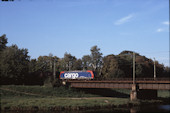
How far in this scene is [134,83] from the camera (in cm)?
6956

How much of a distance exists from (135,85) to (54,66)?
36489mm

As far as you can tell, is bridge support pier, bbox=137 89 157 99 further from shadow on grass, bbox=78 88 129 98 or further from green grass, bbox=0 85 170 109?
green grass, bbox=0 85 170 109

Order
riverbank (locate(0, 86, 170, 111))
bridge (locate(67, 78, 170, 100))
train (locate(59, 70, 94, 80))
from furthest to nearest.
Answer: train (locate(59, 70, 94, 80)) < bridge (locate(67, 78, 170, 100)) < riverbank (locate(0, 86, 170, 111))

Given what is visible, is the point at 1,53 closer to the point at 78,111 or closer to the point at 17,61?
the point at 17,61

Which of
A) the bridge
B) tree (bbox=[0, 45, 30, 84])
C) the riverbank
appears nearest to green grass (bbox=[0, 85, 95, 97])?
the riverbank

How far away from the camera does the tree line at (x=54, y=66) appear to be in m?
93.3

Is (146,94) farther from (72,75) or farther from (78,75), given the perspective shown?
(72,75)

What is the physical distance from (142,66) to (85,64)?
4384 centimetres

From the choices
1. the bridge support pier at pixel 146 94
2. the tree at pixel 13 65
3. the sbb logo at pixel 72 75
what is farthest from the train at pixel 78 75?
the bridge support pier at pixel 146 94

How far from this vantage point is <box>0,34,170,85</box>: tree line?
93.3 metres

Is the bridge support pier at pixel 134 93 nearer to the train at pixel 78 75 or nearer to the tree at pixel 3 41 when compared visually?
the train at pixel 78 75

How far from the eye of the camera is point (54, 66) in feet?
309

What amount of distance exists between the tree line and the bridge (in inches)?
252

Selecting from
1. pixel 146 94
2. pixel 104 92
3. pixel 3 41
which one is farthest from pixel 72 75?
pixel 3 41
